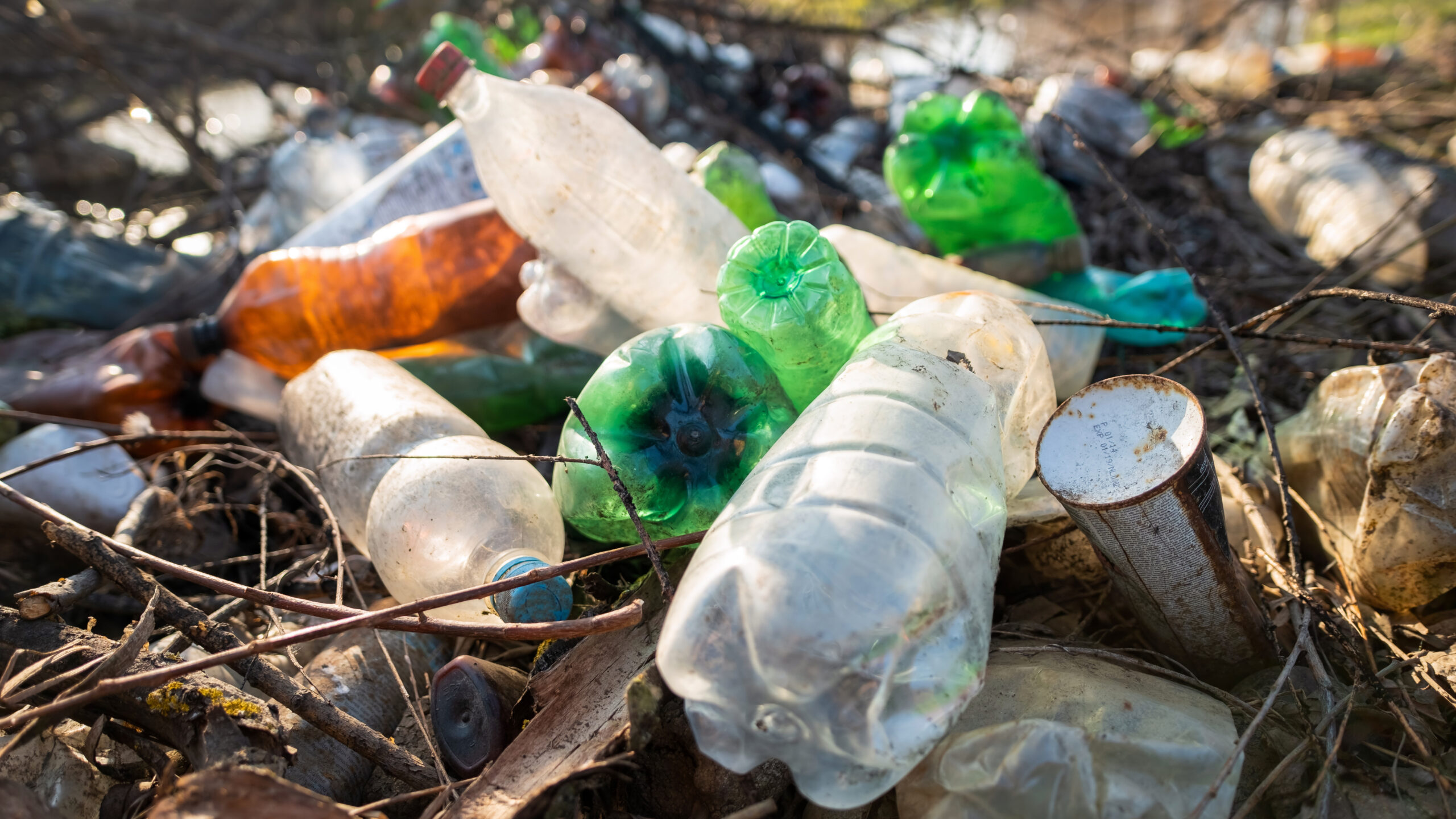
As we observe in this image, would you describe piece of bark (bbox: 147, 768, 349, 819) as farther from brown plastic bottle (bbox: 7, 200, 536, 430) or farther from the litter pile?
brown plastic bottle (bbox: 7, 200, 536, 430)

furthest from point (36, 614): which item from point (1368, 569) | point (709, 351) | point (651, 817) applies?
point (1368, 569)

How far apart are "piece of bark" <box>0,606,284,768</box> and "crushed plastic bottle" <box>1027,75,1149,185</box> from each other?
296 centimetres

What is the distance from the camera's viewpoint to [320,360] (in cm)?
185

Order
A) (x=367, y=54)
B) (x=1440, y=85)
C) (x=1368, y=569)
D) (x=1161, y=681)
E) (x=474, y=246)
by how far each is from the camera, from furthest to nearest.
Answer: (x=367, y=54) < (x=1440, y=85) < (x=474, y=246) < (x=1368, y=569) < (x=1161, y=681)

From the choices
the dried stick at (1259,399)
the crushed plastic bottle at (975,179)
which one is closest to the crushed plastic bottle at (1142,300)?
the crushed plastic bottle at (975,179)

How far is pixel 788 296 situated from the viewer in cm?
139

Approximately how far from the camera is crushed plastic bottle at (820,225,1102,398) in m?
1.87

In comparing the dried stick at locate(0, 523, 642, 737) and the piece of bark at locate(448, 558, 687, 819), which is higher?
the dried stick at locate(0, 523, 642, 737)

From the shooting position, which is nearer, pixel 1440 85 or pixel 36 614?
pixel 36 614

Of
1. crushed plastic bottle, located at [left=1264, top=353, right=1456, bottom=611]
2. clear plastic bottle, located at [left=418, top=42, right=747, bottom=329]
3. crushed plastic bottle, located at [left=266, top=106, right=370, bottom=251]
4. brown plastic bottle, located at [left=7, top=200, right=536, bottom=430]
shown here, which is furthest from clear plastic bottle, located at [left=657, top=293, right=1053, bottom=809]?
crushed plastic bottle, located at [left=266, top=106, right=370, bottom=251]

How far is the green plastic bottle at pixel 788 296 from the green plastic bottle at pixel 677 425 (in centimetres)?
5

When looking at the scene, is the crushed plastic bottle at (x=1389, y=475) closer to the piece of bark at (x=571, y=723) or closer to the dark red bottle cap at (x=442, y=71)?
the piece of bark at (x=571, y=723)

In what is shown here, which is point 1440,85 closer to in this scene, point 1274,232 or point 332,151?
point 1274,232

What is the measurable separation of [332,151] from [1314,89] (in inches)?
160
